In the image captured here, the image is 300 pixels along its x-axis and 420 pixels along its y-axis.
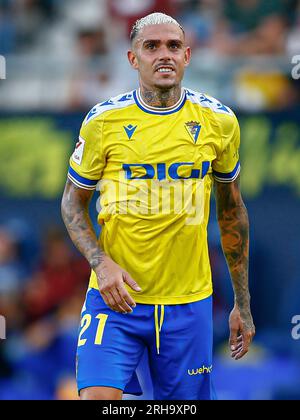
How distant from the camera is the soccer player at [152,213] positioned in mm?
5992

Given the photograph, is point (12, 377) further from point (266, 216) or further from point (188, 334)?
point (188, 334)

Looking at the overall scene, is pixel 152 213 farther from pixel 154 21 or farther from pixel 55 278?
pixel 55 278

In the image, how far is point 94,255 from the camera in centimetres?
596

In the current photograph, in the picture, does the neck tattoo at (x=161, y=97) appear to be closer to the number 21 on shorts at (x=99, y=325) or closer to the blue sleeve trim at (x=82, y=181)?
the blue sleeve trim at (x=82, y=181)

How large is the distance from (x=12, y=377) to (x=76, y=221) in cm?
569

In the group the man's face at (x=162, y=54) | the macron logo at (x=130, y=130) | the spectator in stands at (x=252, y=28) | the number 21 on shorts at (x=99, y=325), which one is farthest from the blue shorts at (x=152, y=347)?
→ the spectator in stands at (x=252, y=28)

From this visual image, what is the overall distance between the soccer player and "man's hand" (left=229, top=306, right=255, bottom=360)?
0.26 m

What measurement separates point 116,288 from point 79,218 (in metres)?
0.59

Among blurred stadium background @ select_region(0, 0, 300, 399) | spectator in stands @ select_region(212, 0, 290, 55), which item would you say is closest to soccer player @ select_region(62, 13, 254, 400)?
blurred stadium background @ select_region(0, 0, 300, 399)

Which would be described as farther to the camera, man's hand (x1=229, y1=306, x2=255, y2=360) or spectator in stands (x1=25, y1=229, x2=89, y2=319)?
spectator in stands (x1=25, y1=229, x2=89, y2=319)

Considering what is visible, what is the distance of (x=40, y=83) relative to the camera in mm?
12188

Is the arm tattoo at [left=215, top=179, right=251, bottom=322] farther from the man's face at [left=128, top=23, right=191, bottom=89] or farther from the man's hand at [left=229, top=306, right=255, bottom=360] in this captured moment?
the man's face at [left=128, top=23, right=191, bottom=89]

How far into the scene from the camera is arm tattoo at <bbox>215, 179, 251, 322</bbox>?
252 inches
